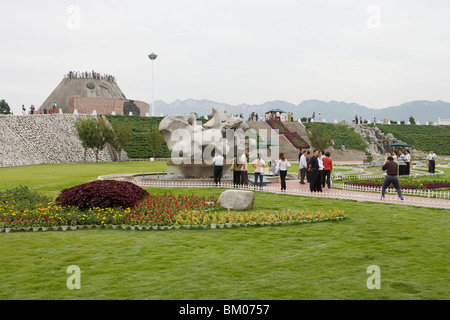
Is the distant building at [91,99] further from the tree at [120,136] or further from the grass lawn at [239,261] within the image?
the grass lawn at [239,261]

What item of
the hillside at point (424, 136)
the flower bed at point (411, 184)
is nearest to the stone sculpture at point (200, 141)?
the flower bed at point (411, 184)

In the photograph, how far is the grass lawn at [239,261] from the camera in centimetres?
639

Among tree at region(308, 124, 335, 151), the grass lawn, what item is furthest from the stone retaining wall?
the grass lawn

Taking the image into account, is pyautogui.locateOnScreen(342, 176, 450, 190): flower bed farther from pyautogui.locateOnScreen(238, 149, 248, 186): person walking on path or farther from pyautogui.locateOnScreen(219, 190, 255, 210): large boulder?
pyautogui.locateOnScreen(219, 190, 255, 210): large boulder

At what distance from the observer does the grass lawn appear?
639cm

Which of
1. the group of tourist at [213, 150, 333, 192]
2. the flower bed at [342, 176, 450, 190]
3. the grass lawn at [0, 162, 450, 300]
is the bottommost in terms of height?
the grass lawn at [0, 162, 450, 300]

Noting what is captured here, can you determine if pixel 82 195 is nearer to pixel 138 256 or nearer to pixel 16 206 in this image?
pixel 16 206

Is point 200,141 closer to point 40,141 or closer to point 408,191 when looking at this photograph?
point 408,191

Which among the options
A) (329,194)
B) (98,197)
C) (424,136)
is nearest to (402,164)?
(329,194)

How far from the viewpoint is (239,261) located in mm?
7941

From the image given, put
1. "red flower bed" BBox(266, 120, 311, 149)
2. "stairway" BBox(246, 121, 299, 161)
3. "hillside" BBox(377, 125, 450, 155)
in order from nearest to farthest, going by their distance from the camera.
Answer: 1. "stairway" BBox(246, 121, 299, 161)
2. "red flower bed" BBox(266, 120, 311, 149)
3. "hillside" BBox(377, 125, 450, 155)

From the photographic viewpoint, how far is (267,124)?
5969 cm

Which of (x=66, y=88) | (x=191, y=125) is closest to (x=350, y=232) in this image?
(x=191, y=125)
